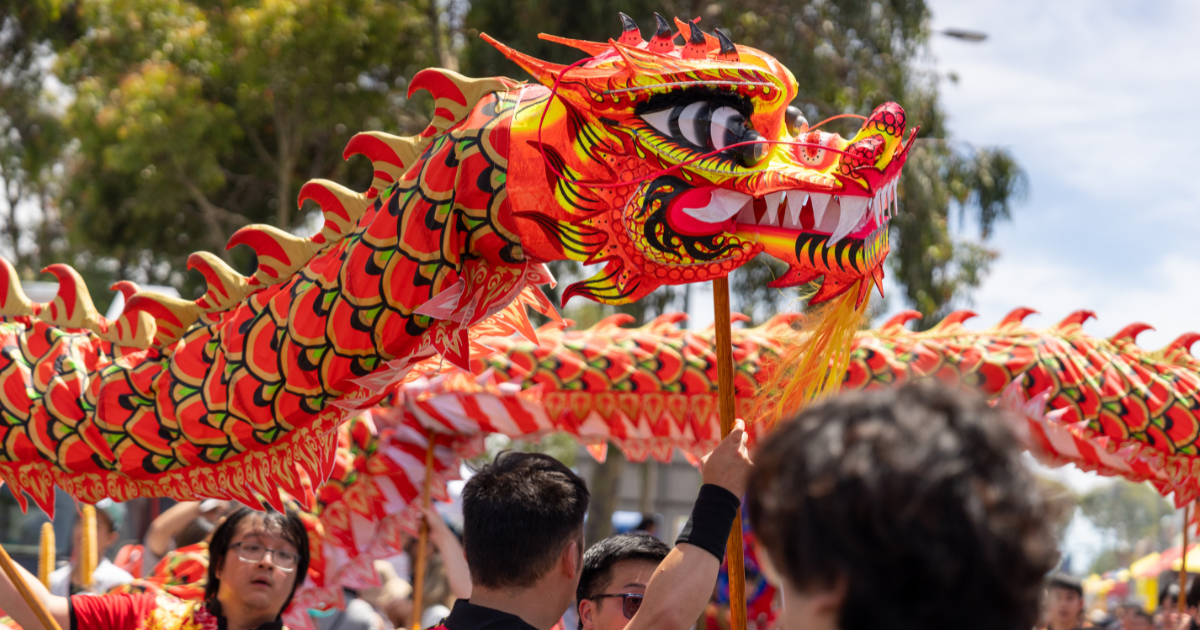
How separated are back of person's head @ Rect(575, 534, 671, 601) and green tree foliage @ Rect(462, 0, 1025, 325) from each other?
20.7 feet

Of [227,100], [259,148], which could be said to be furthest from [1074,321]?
[227,100]

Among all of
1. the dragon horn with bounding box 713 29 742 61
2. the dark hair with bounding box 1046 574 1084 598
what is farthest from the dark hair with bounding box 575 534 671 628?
the dark hair with bounding box 1046 574 1084 598

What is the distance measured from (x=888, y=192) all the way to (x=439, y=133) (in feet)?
3.01

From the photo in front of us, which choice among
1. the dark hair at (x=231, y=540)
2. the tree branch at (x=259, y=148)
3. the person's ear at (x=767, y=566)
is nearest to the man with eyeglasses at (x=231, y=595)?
the dark hair at (x=231, y=540)

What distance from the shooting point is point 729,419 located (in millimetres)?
1770

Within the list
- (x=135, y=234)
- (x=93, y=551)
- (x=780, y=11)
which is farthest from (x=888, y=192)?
(x=135, y=234)

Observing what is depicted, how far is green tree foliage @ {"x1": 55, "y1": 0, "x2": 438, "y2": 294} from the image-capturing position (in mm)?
8844

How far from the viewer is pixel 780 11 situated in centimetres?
899

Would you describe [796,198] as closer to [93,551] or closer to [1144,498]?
[93,551]

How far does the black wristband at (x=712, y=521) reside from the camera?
1.52 metres

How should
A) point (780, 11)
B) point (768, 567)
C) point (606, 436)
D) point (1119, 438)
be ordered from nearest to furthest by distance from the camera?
point (768, 567) → point (1119, 438) → point (606, 436) → point (780, 11)

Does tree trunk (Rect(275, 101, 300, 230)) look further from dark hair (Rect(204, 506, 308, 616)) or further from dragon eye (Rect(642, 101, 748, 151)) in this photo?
dragon eye (Rect(642, 101, 748, 151))

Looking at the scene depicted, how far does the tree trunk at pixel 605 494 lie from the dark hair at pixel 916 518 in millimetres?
7929

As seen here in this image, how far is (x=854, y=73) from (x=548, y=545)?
8.33 m
